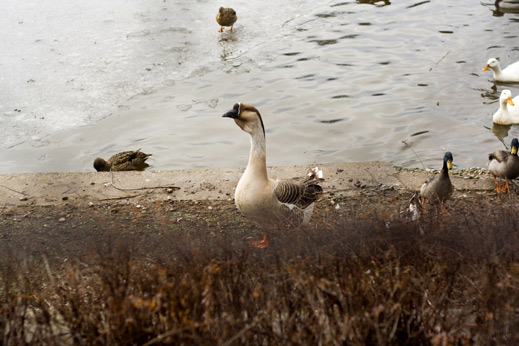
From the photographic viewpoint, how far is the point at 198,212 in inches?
253

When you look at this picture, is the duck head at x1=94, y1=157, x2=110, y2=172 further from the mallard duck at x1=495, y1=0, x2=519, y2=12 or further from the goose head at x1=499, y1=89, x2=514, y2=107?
the mallard duck at x1=495, y1=0, x2=519, y2=12

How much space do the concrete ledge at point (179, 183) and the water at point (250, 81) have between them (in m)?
1.36

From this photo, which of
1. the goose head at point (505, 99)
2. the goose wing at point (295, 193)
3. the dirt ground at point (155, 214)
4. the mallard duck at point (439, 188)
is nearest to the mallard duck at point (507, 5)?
the goose head at point (505, 99)

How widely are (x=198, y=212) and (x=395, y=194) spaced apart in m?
2.04

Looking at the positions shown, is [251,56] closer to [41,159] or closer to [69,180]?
[41,159]

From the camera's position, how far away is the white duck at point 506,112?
982 centimetres

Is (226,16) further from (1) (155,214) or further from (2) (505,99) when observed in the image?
(1) (155,214)

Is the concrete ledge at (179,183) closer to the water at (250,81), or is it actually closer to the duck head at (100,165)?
the duck head at (100,165)

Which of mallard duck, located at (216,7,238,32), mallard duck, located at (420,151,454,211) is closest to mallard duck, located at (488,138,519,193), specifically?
mallard duck, located at (420,151,454,211)

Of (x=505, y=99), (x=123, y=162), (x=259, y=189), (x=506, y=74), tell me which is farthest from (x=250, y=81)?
(x=259, y=189)

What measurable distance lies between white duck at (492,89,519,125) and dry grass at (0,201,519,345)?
637 cm

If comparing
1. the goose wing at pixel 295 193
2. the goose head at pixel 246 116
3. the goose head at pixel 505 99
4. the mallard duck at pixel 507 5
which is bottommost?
the goose head at pixel 505 99

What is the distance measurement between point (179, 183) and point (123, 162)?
1487 mm

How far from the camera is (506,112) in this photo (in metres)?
9.90
